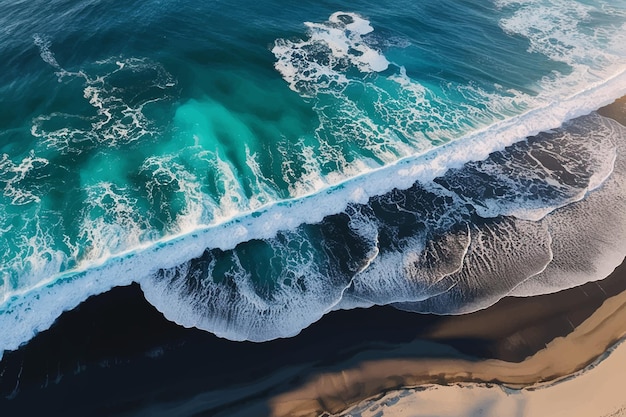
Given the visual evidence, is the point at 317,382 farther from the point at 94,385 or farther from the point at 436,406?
the point at 94,385

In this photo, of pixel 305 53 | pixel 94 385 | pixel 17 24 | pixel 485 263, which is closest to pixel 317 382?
pixel 94 385

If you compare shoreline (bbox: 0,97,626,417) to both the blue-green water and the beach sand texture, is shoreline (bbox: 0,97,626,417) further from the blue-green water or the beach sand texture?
the blue-green water

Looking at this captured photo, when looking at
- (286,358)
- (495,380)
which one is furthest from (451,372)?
(286,358)

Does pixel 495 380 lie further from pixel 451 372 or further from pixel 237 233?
pixel 237 233

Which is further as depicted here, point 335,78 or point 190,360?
point 335,78

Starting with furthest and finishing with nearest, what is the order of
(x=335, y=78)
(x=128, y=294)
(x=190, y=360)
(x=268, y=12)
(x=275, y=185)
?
(x=268, y=12)
(x=335, y=78)
(x=275, y=185)
(x=128, y=294)
(x=190, y=360)

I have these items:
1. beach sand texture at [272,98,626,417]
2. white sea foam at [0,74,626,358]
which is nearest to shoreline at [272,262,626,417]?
beach sand texture at [272,98,626,417]

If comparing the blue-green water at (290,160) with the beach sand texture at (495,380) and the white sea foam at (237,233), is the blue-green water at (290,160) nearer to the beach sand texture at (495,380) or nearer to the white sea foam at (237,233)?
the white sea foam at (237,233)

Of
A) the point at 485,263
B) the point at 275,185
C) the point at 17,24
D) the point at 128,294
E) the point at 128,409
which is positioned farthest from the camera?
the point at 17,24
